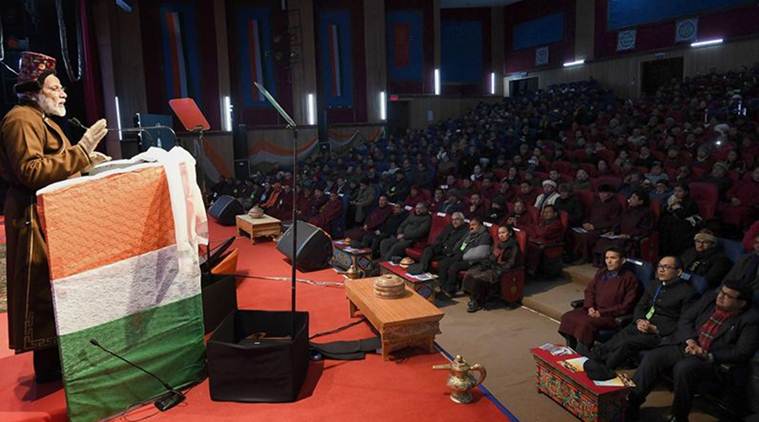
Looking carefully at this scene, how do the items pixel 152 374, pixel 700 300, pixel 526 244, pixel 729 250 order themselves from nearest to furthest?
pixel 152 374, pixel 700 300, pixel 729 250, pixel 526 244

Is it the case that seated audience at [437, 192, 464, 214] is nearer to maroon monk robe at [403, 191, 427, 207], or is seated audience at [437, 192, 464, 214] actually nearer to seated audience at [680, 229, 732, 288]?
maroon monk robe at [403, 191, 427, 207]

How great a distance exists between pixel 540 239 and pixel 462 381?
4.11m

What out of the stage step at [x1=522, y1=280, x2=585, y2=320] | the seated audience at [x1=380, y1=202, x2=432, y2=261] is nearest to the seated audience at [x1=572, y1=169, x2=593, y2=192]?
the stage step at [x1=522, y1=280, x2=585, y2=320]

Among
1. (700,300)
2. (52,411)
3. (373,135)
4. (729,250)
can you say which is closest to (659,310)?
(700,300)

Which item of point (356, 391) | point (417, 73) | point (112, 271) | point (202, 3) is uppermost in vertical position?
point (202, 3)

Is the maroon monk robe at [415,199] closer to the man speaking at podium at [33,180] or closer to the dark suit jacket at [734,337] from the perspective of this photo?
the dark suit jacket at [734,337]

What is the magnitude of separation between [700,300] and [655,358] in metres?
0.64

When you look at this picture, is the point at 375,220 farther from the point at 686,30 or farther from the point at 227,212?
the point at 686,30

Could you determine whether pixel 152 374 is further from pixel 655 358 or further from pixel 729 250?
pixel 729 250

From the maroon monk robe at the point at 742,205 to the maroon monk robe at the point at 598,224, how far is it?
3.85 feet

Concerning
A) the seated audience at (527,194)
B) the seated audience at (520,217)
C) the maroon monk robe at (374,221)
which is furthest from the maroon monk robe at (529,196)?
the maroon monk robe at (374,221)

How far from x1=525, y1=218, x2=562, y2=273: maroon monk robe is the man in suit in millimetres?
2513

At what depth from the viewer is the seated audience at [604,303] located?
4250 millimetres

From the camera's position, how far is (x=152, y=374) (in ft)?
8.27
